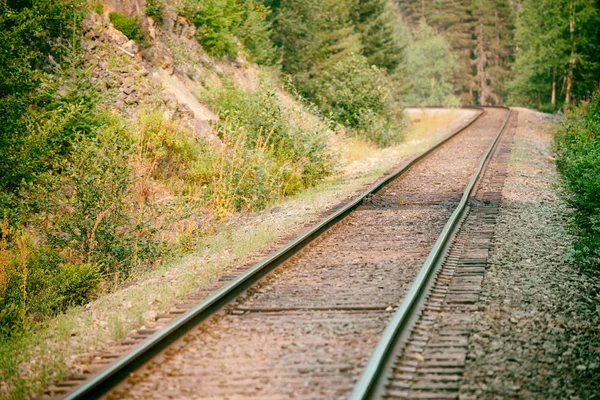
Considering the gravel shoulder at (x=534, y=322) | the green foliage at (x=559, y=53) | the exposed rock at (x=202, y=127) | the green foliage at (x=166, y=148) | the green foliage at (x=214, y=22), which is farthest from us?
the green foliage at (x=559, y=53)

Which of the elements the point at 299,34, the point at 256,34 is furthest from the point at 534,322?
the point at 299,34

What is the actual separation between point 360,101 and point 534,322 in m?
19.9

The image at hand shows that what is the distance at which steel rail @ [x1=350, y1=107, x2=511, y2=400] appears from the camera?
422 centimetres

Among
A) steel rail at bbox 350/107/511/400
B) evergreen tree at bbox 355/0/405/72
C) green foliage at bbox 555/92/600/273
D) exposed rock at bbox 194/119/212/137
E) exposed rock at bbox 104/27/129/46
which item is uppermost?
evergreen tree at bbox 355/0/405/72

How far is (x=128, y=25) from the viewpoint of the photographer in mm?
16828

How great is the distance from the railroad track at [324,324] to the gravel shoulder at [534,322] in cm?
22

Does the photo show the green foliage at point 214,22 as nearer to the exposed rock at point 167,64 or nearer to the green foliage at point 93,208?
the exposed rock at point 167,64

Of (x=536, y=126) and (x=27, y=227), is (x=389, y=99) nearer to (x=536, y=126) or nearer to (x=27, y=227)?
(x=536, y=126)

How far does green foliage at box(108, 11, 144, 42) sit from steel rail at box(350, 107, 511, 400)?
36.1 ft

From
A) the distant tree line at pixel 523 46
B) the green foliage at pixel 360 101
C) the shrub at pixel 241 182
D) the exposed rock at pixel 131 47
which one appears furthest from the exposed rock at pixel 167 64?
the distant tree line at pixel 523 46

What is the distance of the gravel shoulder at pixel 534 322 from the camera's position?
4.46 metres

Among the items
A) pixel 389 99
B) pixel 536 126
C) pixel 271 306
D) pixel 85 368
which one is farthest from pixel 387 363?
pixel 536 126

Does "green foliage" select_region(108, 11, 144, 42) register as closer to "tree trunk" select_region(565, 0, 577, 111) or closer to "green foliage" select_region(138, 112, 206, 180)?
"green foliage" select_region(138, 112, 206, 180)

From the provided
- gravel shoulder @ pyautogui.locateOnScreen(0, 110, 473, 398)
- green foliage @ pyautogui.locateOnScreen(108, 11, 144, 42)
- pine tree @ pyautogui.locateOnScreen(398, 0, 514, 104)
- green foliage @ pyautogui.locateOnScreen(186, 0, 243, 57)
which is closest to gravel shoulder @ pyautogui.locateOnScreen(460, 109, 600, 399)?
gravel shoulder @ pyautogui.locateOnScreen(0, 110, 473, 398)
